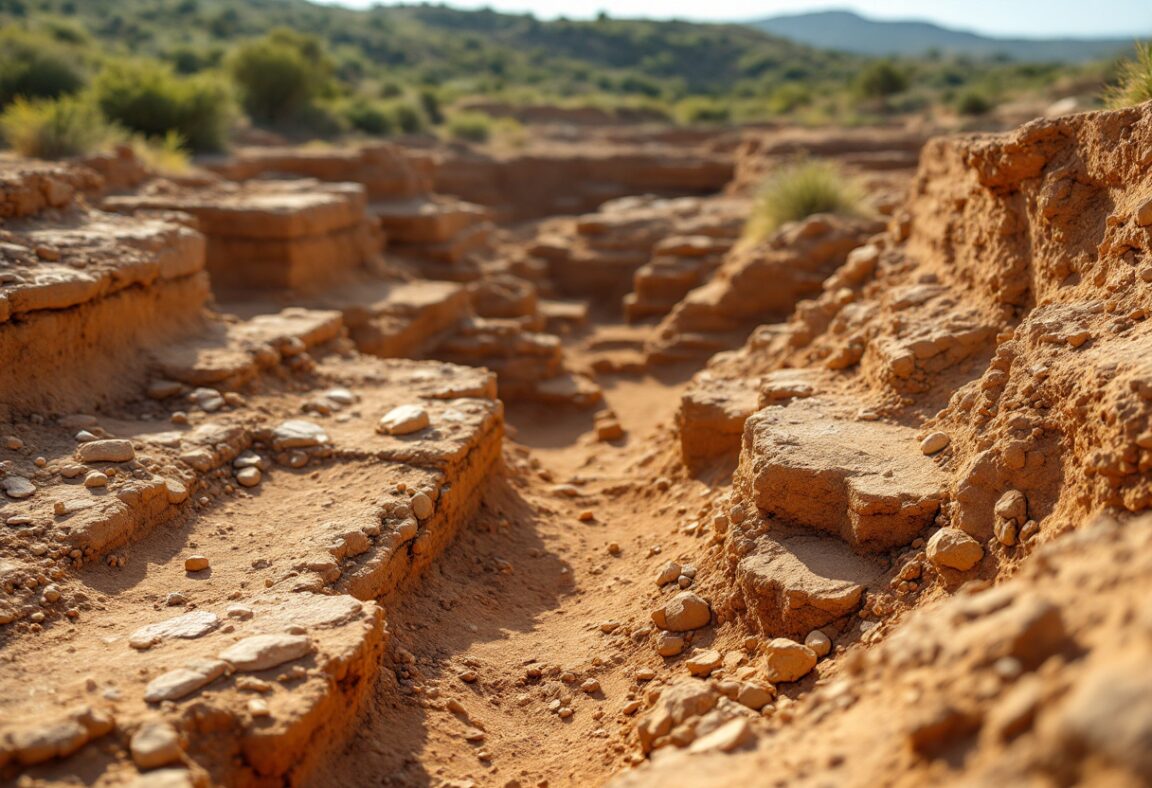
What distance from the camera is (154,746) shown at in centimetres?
265

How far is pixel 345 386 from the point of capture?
20.1 feet

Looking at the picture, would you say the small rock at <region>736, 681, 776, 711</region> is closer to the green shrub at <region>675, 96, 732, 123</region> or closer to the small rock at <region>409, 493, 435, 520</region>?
the small rock at <region>409, 493, 435, 520</region>

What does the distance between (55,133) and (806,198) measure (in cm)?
682

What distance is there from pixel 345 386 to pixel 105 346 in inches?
54.6

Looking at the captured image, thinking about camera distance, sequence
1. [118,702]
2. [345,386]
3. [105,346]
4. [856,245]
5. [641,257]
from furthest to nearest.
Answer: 1. [641,257]
2. [856,245]
3. [345,386]
4. [105,346]
5. [118,702]

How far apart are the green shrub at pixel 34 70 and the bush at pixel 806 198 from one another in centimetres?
847

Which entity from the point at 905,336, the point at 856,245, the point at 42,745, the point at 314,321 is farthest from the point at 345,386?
the point at 856,245

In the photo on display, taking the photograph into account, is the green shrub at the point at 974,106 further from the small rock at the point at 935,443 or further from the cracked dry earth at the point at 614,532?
the small rock at the point at 935,443

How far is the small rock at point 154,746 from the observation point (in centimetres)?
263

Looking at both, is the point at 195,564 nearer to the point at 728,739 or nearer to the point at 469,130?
the point at 728,739

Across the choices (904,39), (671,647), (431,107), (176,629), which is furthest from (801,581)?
(904,39)

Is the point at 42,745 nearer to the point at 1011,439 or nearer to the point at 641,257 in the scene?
the point at 1011,439

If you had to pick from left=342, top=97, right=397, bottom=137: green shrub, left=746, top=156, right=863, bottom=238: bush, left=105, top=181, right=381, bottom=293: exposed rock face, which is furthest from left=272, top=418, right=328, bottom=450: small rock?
left=342, top=97, right=397, bottom=137: green shrub

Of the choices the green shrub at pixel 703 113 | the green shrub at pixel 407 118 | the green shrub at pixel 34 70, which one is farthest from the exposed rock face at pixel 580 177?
the green shrub at pixel 703 113
